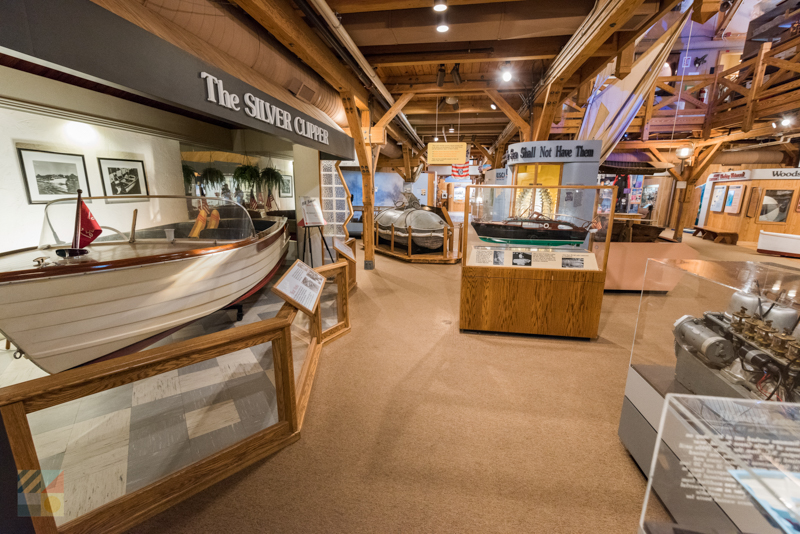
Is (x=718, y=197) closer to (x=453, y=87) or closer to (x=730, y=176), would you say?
(x=730, y=176)

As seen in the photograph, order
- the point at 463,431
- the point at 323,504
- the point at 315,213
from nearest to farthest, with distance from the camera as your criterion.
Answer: the point at 323,504
the point at 463,431
the point at 315,213

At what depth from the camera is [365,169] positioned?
6691 mm

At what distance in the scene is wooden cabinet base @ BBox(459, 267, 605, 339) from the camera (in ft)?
12.4

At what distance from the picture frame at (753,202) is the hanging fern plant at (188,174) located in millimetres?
16462

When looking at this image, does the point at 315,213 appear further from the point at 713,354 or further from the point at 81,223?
the point at 713,354

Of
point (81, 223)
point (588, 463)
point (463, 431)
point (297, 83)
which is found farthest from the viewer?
point (297, 83)

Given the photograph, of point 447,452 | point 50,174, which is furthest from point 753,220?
point 50,174

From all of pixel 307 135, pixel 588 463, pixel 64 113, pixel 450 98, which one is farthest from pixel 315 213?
pixel 588 463

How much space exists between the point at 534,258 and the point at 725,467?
306cm

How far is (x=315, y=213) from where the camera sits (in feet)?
18.7

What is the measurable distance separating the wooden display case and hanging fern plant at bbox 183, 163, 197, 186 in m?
4.24

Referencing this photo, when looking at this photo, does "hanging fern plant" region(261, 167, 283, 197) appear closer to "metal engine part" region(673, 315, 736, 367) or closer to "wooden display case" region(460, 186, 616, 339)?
"wooden display case" region(460, 186, 616, 339)

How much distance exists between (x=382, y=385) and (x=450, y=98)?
6.57 metres

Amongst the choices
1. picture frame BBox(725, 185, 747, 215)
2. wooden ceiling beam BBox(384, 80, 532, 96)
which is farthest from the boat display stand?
picture frame BBox(725, 185, 747, 215)
